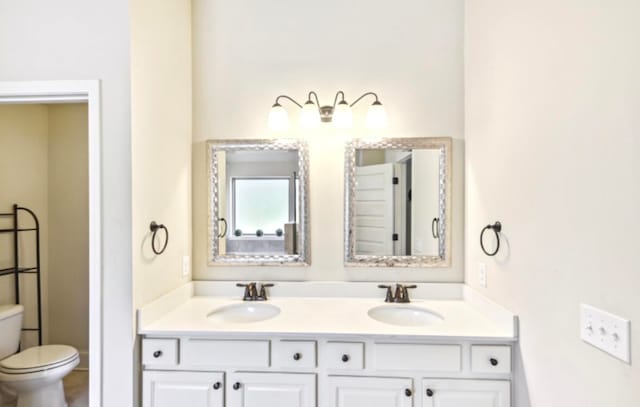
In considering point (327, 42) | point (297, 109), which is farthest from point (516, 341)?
point (327, 42)

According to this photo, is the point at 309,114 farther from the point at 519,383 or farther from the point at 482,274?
the point at 519,383

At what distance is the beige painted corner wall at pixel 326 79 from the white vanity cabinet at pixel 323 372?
62 cm

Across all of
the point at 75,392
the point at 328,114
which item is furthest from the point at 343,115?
the point at 75,392

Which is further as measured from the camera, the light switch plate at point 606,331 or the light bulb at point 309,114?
the light bulb at point 309,114

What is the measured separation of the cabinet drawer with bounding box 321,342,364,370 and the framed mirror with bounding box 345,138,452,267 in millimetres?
647

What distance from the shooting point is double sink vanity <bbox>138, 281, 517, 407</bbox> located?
1.64m

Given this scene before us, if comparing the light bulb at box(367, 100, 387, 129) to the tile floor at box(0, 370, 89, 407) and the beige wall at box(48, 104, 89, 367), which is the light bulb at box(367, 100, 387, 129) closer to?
the beige wall at box(48, 104, 89, 367)

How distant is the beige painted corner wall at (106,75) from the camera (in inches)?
65.2

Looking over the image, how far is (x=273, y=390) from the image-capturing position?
1695mm

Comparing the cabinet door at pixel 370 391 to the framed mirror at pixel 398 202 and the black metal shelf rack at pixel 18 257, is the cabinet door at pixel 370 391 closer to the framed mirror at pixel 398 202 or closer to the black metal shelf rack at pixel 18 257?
the framed mirror at pixel 398 202

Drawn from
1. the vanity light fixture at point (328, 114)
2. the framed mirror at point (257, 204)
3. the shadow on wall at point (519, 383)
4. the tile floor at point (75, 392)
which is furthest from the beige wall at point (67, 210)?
the shadow on wall at point (519, 383)

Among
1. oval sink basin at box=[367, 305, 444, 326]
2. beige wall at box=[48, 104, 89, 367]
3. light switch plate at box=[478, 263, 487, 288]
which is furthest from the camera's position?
beige wall at box=[48, 104, 89, 367]

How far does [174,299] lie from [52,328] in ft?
6.41

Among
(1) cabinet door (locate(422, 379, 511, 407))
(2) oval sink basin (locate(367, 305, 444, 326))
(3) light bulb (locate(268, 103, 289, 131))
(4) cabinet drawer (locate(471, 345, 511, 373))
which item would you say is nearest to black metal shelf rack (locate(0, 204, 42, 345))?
(3) light bulb (locate(268, 103, 289, 131))
